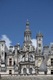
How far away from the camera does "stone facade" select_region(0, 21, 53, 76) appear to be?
9200 centimetres

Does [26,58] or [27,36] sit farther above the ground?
[27,36]

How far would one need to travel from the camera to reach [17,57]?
95.1m

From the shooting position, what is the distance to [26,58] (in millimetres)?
93750

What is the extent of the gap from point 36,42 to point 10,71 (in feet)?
44.1

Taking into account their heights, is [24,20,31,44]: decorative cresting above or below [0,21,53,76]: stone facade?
above

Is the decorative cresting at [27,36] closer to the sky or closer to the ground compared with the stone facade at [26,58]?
closer to the sky

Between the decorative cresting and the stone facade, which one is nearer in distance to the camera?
the stone facade

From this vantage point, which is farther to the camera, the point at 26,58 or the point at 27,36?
the point at 27,36

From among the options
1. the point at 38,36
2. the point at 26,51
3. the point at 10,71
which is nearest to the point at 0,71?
the point at 10,71

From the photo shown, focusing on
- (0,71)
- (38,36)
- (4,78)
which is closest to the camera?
(4,78)

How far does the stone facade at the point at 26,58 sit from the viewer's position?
92000 mm

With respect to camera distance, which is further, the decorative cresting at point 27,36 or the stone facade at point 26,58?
the decorative cresting at point 27,36

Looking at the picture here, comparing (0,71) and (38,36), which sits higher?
(38,36)

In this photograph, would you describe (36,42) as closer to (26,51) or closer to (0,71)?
(26,51)
